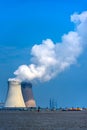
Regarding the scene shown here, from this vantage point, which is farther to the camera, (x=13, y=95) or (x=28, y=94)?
(x=28, y=94)

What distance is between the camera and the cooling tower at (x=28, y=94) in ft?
548

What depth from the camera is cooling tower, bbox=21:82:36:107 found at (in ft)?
548

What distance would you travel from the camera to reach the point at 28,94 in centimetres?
17025

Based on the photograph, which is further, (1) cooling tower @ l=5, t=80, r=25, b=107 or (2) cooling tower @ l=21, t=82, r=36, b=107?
(2) cooling tower @ l=21, t=82, r=36, b=107

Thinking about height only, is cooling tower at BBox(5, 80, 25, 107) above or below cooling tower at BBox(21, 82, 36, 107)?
below

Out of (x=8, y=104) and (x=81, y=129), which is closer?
(x=81, y=129)

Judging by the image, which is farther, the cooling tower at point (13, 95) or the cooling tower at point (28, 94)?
the cooling tower at point (28, 94)

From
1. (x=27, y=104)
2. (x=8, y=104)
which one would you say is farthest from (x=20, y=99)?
(x=27, y=104)

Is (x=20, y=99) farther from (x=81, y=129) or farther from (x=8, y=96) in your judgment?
(x=81, y=129)

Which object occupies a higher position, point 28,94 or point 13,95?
point 28,94

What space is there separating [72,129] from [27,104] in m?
127

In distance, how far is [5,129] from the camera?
4762 centimetres

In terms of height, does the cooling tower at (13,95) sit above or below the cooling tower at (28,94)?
below

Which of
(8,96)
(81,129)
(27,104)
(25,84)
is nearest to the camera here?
(81,129)
